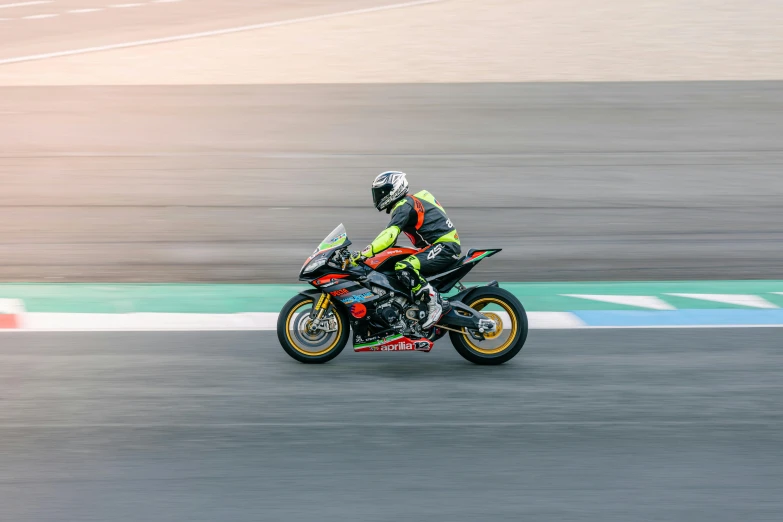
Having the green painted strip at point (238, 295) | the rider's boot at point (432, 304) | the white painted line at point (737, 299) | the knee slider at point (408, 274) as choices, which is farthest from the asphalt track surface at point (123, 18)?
the rider's boot at point (432, 304)

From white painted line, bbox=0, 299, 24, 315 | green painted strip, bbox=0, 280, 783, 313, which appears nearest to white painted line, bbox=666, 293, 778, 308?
green painted strip, bbox=0, 280, 783, 313

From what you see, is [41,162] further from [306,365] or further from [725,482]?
[725,482]

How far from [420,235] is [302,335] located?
1.28 m

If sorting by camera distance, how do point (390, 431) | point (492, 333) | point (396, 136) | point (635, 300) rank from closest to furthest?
point (390, 431) → point (492, 333) → point (635, 300) → point (396, 136)

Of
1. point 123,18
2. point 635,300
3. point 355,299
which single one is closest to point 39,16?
point 123,18

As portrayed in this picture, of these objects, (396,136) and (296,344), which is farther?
(396,136)

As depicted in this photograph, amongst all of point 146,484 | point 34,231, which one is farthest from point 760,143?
point 146,484

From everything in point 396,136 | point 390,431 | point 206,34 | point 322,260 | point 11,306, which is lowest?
point 390,431

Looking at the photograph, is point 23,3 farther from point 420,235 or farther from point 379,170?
point 420,235

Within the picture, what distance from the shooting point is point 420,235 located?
29.7ft

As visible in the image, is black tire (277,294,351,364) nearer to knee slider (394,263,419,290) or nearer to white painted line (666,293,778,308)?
knee slider (394,263,419,290)

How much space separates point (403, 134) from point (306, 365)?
10690mm

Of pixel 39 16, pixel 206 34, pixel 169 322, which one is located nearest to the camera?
pixel 169 322

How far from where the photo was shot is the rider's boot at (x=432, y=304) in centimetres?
891
